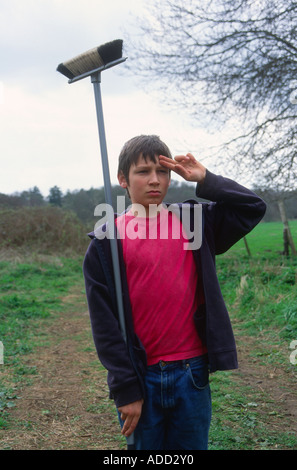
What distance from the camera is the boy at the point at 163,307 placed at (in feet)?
5.73

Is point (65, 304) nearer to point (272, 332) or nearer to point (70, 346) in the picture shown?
point (70, 346)

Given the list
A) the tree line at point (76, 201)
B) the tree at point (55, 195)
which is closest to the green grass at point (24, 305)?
the tree line at point (76, 201)

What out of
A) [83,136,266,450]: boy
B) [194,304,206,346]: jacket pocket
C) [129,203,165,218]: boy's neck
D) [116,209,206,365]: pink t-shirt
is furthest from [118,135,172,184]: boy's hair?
[194,304,206,346]: jacket pocket

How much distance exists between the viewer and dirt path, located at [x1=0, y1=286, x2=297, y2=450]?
3199 mm

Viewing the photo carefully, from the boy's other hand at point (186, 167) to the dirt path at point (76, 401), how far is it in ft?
6.89

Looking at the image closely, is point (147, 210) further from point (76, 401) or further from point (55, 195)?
point (55, 195)

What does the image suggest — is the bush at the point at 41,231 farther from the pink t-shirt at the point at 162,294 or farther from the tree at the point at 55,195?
the pink t-shirt at the point at 162,294

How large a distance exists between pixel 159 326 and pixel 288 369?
3.06 m

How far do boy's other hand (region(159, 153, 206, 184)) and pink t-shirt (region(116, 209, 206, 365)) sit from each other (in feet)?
0.86

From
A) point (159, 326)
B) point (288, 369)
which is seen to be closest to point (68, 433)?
point (159, 326)

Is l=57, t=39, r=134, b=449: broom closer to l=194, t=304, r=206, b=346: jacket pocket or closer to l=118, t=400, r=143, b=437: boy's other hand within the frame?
l=118, t=400, r=143, b=437: boy's other hand

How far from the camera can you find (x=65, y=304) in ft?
27.3

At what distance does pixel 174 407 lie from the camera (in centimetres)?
175

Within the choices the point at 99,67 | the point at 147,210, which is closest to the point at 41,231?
the point at 99,67
